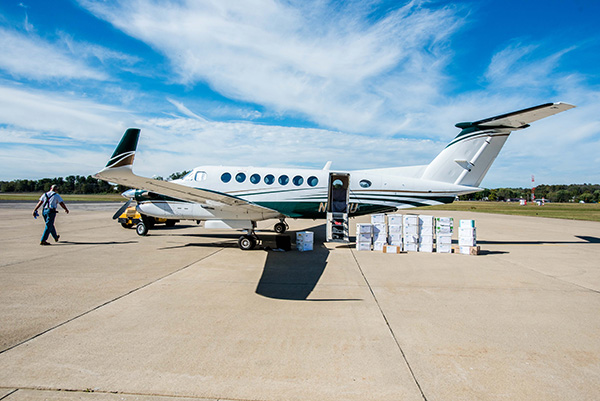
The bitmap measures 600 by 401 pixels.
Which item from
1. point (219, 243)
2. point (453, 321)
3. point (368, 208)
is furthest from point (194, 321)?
point (368, 208)

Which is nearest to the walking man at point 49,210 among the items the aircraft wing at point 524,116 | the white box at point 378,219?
the white box at point 378,219

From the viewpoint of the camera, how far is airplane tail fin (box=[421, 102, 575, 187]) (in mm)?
11016

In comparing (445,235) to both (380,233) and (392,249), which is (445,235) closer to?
(392,249)

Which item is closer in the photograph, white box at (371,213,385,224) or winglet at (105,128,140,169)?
winglet at (105,128,140,169)

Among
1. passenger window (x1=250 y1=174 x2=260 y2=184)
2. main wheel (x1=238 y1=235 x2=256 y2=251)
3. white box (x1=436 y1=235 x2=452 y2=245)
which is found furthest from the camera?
passenger window (x1=250 y1=174 x2=260 y2=184)

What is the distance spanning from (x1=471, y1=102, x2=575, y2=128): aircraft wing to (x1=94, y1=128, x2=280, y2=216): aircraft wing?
8914 millimetres

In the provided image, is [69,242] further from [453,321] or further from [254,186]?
[453,321]

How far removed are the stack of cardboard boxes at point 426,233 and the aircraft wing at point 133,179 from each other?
585 cm

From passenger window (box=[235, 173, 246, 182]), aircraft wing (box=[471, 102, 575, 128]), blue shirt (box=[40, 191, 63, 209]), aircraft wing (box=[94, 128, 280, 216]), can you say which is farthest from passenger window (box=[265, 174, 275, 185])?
aircraft wing (box=[471, 102, 575, 128])

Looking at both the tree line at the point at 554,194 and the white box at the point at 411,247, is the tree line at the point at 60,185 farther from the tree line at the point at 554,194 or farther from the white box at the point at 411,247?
the tree line at the point at 554,194

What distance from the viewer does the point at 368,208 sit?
1231cm

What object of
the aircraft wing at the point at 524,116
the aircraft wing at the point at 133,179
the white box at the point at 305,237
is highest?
the aircraft wing at the point at 524,116

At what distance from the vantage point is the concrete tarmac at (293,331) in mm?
2924

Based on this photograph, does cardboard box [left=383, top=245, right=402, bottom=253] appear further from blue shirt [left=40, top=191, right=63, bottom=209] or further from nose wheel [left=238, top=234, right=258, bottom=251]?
blue shirt [left=40, top=191, right=63, bottom=209]
